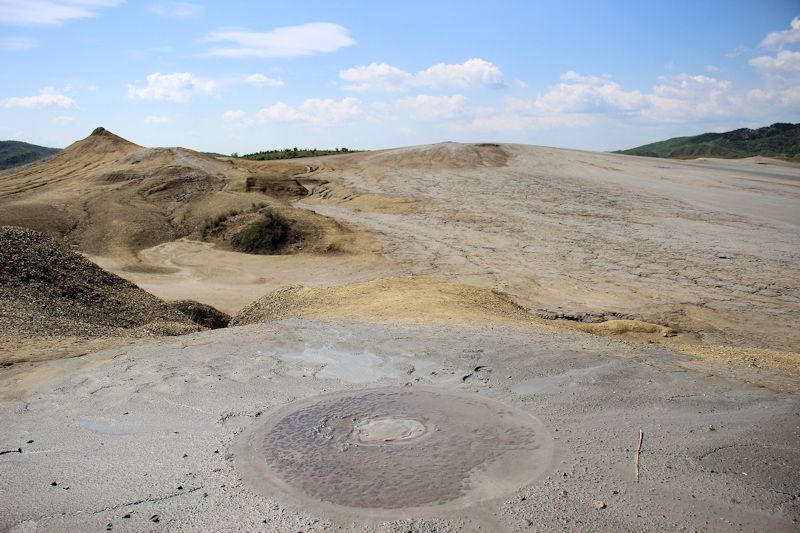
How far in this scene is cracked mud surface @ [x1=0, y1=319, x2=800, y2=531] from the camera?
10.9 feet

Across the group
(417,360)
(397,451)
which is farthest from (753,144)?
(397,451)

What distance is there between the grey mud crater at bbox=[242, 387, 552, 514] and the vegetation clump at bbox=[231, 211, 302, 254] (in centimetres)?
1112

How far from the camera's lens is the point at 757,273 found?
1163cm

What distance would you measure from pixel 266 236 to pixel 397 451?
12.5 m

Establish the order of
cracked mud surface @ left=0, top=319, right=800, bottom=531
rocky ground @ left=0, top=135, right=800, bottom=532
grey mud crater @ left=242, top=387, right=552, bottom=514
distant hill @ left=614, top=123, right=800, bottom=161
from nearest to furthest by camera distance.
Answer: cracked mud surface @ left=0, top=319, right=800, bottom=531 < rocky ground @ left=0, top=135, right=800, bottom=532 < grey mud crater @ left=242, top=387, right=552, bottom=514 < distant hill @ left=614, top=123, right=800, bottom=161

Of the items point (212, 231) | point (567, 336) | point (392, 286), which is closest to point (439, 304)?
point (392, 286)

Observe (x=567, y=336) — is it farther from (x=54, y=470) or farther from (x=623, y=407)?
Result: (x=54, y=470)

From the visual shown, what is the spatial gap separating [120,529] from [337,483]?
1.24 meters

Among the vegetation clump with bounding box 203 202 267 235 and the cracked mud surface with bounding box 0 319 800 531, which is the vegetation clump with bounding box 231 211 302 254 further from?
the cracked mud surface with bounding box 0 319 800 531

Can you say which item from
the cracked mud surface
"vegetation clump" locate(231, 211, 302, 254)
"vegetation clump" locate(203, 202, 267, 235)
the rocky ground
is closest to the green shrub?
"vegetation clump" locate(231, 211, 302, 254)

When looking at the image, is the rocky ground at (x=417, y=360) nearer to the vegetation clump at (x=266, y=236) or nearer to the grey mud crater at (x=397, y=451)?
the grey mud crater at (x=397, y=451)

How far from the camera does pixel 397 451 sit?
412 centimetres

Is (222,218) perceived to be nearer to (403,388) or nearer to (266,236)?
(266,236)

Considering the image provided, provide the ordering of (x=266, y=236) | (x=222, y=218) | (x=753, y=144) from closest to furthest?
(x=266, y=236)
(x=222, y=218)
(x=753, y=144)
